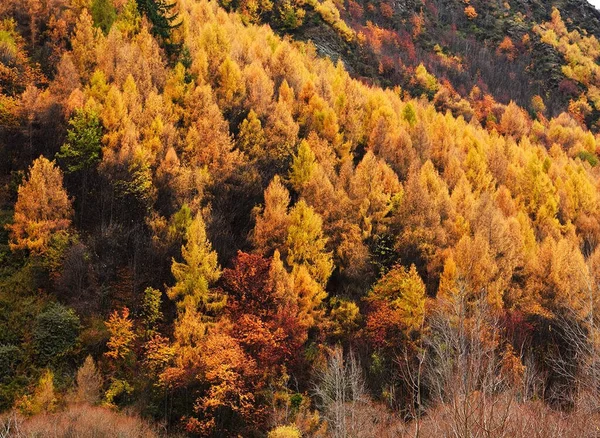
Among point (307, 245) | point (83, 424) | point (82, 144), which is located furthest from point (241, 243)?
point (83, 424)

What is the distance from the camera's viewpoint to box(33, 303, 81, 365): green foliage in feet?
83.9

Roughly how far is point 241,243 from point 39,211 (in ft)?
45.0

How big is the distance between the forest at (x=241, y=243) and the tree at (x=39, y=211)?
A: 0.14 m

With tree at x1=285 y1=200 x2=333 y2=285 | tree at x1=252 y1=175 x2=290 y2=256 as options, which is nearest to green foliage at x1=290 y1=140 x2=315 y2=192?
tree at x1=252 y1=175 x2=290 y2=256

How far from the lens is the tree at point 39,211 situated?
1161 inches

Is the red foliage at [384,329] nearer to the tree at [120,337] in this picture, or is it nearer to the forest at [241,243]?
the forest at [241,243]

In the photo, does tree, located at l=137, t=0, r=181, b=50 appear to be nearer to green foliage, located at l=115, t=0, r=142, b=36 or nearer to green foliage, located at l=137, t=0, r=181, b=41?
green foliage, located at l=137, t=0, r=181, b=41

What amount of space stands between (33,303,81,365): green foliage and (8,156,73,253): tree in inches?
203

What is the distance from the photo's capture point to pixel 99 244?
32.2 meters

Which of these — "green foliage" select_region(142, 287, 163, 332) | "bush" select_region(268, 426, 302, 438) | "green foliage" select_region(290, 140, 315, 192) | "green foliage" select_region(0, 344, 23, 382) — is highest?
"green foliage" select_region(290, 140, 315, 192)

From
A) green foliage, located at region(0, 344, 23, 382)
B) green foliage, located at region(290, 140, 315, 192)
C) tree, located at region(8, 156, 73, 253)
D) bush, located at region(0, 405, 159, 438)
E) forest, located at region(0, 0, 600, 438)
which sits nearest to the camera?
bush, located at region(0, 405, 159, 438)

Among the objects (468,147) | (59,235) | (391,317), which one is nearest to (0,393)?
(59,235)

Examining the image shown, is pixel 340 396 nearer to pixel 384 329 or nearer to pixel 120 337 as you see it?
pixel 384 329

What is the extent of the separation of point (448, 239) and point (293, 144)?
16222 millimetres
